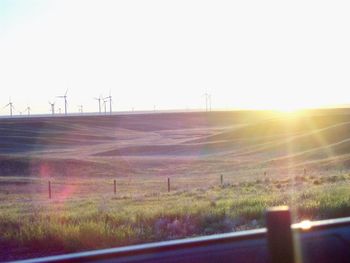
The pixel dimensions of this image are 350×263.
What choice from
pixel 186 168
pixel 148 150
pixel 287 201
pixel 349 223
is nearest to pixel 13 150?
pixel 148 150

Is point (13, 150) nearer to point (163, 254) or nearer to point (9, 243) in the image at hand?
point (9, 243)

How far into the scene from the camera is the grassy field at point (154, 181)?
13445 mm

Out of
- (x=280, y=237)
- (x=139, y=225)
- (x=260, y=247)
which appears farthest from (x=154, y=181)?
(x=280, y=237)

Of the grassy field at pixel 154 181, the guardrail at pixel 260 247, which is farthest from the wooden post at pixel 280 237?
the grassy field at pixel 154 181

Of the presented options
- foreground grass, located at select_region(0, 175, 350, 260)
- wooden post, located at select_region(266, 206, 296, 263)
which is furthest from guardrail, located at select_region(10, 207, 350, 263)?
foreground grass, located at select_region(0, 175, 350, 260)

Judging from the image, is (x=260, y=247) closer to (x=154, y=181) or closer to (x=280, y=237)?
(x=280, y=237)

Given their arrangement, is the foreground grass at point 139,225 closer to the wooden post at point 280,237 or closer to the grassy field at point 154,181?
the grassy field at point 154,181

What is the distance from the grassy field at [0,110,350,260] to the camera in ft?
44.1

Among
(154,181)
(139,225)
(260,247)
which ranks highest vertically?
(260,247)

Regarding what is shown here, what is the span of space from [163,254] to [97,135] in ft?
444

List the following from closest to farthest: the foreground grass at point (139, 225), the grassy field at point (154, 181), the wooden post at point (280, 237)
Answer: the wooden post at point (280, 237)
the foreground grass at point (139, 225)
the grassy field at point (154, 181)

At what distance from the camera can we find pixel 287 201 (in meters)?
17.2

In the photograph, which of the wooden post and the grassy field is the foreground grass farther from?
the wooden post

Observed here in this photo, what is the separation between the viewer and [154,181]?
153 ft
